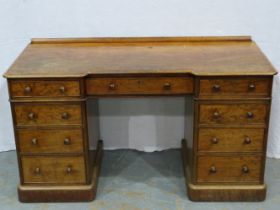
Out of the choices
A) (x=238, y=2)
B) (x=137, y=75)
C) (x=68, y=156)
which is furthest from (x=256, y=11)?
(x=68, y=156)

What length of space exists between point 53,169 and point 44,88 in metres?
0.47

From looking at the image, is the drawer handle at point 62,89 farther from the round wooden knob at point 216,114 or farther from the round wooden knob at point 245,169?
the round wooden knob at point 245,169

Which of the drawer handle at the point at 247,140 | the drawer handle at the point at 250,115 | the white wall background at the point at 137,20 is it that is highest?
the white wall background at the point at 137,20

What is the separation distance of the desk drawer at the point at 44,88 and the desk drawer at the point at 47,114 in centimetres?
6

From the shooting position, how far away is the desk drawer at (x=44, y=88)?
223 centimetres

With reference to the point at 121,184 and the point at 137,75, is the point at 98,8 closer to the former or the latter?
the point at 137,75

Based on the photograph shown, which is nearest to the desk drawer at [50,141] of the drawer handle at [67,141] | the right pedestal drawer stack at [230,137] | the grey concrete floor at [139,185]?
the drawer handle at [67,141]

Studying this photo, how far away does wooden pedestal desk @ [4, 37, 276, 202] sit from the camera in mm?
2229

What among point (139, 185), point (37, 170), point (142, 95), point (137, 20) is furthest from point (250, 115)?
point (37, 170)

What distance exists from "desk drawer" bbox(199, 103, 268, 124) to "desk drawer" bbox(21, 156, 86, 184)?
69 centimetres

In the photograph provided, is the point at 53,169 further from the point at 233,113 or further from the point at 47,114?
the point at 233,113

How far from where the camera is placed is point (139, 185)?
8.70 ft

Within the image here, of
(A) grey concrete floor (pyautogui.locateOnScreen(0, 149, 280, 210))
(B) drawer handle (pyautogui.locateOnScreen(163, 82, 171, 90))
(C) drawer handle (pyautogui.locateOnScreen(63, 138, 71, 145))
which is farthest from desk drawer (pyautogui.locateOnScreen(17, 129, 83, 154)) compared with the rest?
(B) drawer handle (pyautogui.locateOnScreen(163, 82, 171, 90))

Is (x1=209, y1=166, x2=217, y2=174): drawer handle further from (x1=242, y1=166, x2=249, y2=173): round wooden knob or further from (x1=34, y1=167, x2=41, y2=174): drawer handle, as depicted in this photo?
(x1=34, y1=167, x2=41, y2=174): drawer handle
